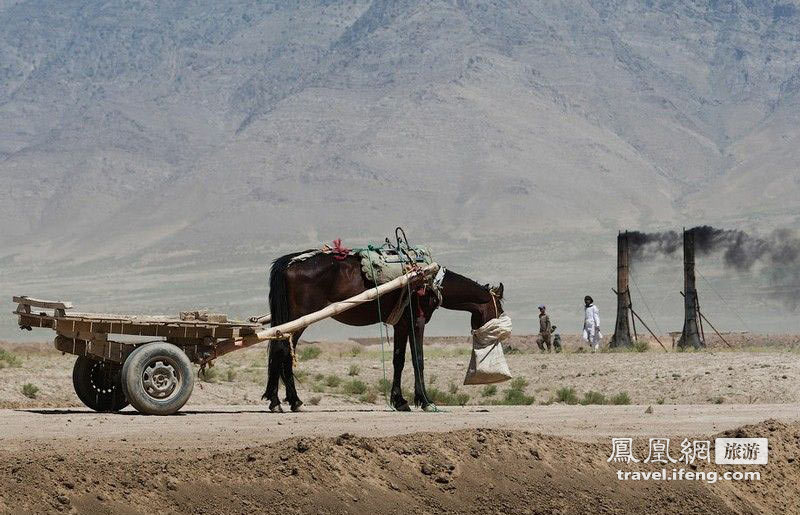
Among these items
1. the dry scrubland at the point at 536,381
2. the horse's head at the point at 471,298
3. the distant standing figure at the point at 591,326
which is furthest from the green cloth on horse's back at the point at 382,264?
the distant standing figure at the point at 591,326

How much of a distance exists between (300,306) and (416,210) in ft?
338

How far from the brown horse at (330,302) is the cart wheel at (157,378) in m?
1.46

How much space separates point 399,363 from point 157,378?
11.3ft

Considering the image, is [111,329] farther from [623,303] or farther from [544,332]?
[623,303]

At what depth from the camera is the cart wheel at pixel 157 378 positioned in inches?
639

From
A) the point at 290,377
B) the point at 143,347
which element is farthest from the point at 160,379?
the point at 290,377

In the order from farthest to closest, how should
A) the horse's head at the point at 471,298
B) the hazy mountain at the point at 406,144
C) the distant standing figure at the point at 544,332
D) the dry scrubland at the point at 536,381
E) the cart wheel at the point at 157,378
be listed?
the hazy mountain at the point at 406,144 → the distant standing figure at the point at 544,332 → the dry scrubland at the point at 536,381 → the horse's head at the point at 471,298 → the cart wheel at the point at 157,378

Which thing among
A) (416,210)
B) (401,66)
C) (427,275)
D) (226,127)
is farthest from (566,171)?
(427,275)

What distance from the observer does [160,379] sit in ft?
54.3

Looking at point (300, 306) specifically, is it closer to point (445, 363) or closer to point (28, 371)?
point (28, 371)

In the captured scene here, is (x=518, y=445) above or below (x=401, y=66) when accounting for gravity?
below

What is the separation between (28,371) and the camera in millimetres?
24500

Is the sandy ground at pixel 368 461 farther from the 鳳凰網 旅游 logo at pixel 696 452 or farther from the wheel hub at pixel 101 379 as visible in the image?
the wheel hub at pixel 101 379

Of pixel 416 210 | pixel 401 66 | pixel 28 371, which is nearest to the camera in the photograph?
pixel 28 371
